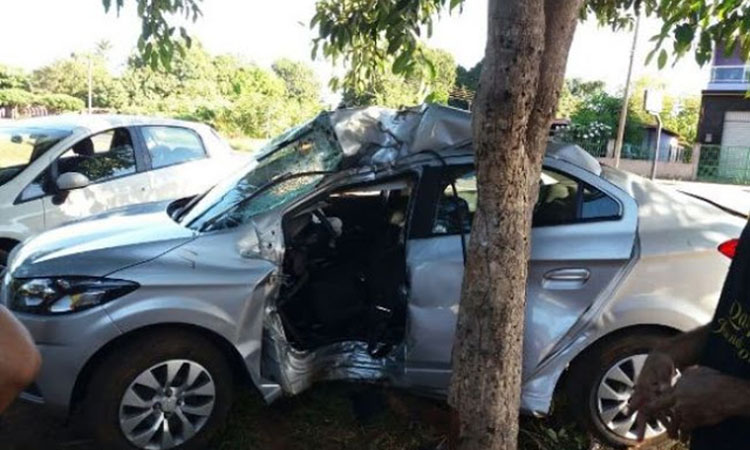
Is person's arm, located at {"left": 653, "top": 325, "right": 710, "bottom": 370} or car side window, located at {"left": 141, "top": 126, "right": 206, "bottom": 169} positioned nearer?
person's arm, located at {"left": 653, "top": 325, "right": 710, "bottom": 370}

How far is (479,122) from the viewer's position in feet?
7.55

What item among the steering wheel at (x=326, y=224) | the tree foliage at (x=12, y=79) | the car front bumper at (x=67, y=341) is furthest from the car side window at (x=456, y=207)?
the tree foliage at (x=12, y=79)

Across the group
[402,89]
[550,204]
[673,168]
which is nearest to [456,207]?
[550,204]

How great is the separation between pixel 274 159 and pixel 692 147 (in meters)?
28.0

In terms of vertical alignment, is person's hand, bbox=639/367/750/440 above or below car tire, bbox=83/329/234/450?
above

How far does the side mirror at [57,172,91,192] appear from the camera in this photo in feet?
18.2

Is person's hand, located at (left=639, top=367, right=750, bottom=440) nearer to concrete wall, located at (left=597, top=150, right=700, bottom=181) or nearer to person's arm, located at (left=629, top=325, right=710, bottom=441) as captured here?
person's arm, located at (left=629, top=325, right=710, bottom=441)

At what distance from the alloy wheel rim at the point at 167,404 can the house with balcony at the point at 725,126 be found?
28248 millimetres

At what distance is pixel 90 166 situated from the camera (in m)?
5.97

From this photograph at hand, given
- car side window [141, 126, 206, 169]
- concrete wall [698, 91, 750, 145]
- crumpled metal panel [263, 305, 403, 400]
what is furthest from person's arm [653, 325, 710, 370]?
concrete wall [698, 91, 750, 145]

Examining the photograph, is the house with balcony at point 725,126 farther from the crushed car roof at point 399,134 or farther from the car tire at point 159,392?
the car tire at point 159,392

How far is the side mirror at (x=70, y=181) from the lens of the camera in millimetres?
5559

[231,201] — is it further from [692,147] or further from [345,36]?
[692,147]

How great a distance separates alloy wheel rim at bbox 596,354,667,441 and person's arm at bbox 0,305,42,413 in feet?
9.55
